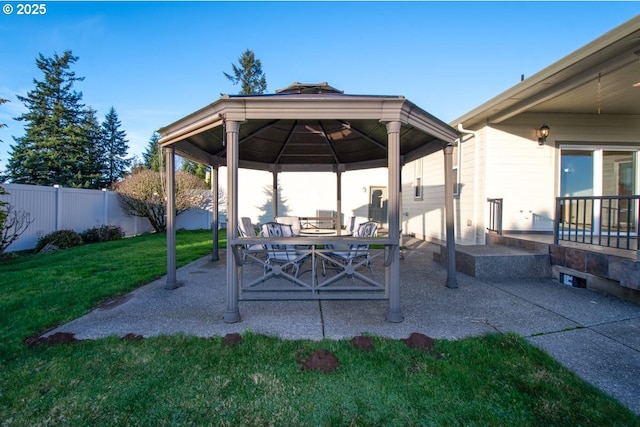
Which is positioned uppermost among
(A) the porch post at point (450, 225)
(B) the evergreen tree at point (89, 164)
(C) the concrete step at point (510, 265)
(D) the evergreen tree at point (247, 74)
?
(D) the evergreen tree at point (247, 74)

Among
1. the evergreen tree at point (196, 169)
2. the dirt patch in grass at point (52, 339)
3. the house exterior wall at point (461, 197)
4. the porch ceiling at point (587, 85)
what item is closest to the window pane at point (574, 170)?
the porch ceiling at point (587, 85)

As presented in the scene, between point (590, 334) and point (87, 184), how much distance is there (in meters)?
28.4

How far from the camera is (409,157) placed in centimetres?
620

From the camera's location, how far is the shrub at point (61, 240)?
28.2 ft

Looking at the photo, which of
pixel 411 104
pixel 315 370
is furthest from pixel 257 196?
pixel 315 370

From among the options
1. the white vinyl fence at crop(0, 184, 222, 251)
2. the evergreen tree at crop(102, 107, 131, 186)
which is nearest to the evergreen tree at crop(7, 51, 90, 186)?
the evergreen tree at crop(102, 107, 131, 186)

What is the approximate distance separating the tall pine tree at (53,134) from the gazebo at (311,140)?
2214cm

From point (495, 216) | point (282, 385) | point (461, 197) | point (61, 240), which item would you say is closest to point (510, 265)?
point (495, 216)

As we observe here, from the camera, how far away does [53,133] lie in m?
22.4

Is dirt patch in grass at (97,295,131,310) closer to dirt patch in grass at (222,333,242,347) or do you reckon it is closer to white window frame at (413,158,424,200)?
dirt patch in grass at (222,333,242,347)

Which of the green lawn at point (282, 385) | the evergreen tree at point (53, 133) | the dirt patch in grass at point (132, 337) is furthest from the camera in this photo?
the evergreen tree at point (53, 133)

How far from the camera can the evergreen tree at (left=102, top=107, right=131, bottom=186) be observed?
30.6m

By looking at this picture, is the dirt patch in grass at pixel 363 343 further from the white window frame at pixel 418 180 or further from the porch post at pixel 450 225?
the white window frame at pixel 418 180

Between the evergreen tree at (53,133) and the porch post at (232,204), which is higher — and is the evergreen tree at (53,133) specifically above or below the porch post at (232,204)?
above
